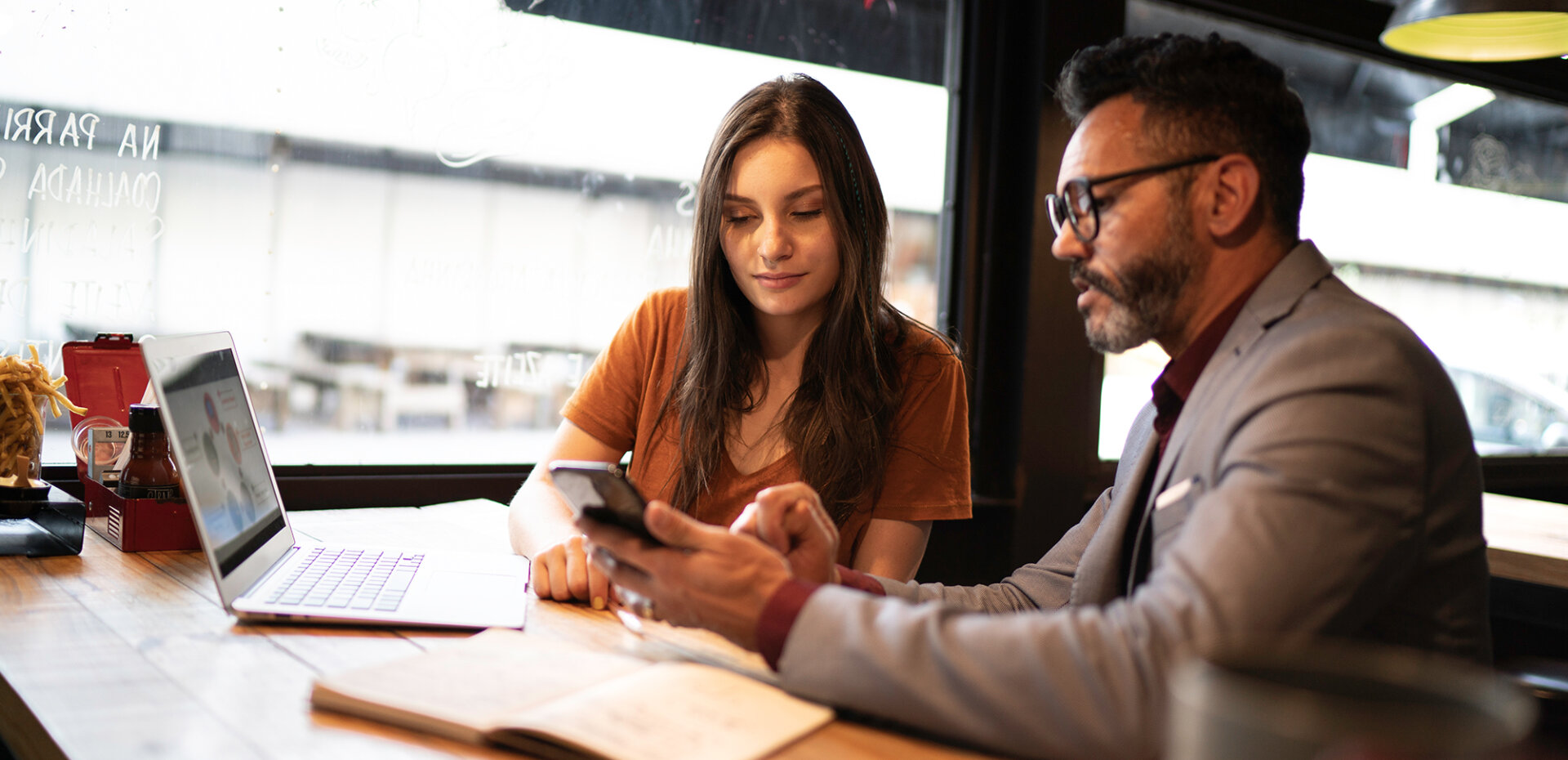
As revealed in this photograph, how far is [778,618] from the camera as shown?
3.15 ft

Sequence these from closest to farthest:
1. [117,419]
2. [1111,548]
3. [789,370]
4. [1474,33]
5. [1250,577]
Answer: [1250,577] → [1111,548] → [117,419] → [789,370] → [1474,33]

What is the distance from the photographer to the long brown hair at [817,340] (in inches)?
70.3

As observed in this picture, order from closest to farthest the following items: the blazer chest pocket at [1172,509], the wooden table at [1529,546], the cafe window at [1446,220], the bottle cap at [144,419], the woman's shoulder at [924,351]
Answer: the blazer chest pocket at [1172,509]
the bottle cap at [144,419]
the woman's shoulder at [924,351]
the wooden table at [1529,546]
the cafe window at [1446,220]

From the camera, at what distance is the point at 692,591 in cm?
99

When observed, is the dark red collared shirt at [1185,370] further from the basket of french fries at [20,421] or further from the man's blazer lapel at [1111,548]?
the basket of french fries at [20,421]

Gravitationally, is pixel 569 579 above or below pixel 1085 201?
below

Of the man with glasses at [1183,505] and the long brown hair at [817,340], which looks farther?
the long brown hair at [817,340]

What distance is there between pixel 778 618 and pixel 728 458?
908 mm

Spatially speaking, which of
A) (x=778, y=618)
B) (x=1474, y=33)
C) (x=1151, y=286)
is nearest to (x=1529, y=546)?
(x=1474, y=33)

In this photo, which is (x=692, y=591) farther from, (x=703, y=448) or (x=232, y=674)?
(x=703, y=448)

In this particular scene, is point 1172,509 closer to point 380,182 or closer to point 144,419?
point 144,419

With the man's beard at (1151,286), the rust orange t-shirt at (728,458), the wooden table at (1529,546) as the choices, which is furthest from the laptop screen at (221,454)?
the wooden table at (1529,546)

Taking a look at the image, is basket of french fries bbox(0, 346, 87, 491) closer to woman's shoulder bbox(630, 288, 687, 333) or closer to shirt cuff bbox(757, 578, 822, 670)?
woman's shoulder bbox(630, 288, 687, 333)

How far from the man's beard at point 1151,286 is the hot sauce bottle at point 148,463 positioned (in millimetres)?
1379
